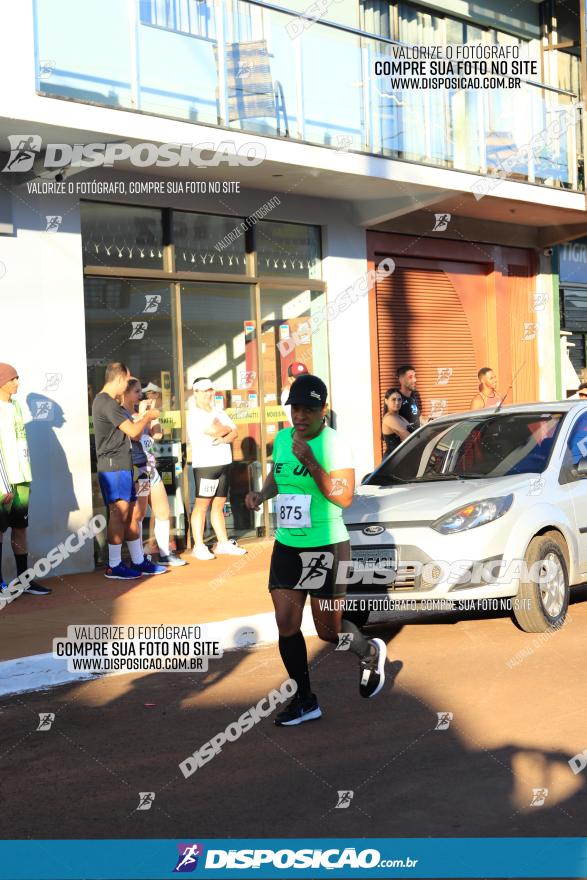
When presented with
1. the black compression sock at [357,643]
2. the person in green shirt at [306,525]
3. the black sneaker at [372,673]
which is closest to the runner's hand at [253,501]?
the person in green shirt at [306,525]

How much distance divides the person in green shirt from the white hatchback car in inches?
75.6

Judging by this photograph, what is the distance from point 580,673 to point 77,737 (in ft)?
9.92

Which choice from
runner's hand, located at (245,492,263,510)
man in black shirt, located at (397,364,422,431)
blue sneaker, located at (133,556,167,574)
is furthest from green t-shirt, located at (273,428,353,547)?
man in black shirt, located at (397,364,422,431)

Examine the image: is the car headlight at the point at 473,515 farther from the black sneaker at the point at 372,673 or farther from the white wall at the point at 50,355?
the white wall at the point at 50,355

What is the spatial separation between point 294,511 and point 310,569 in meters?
0.32

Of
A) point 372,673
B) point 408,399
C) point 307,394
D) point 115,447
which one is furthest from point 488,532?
point 408,399

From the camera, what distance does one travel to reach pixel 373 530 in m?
8.52

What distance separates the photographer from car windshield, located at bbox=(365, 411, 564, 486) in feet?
30.4

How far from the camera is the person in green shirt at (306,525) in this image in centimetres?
634

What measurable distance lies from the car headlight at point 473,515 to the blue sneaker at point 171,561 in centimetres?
461

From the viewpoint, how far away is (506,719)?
625cm

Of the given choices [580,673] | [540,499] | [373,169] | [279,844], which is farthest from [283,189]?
[279,844]

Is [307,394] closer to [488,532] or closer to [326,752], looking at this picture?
[326,752]

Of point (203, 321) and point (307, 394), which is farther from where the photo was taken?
point (203, 321)
